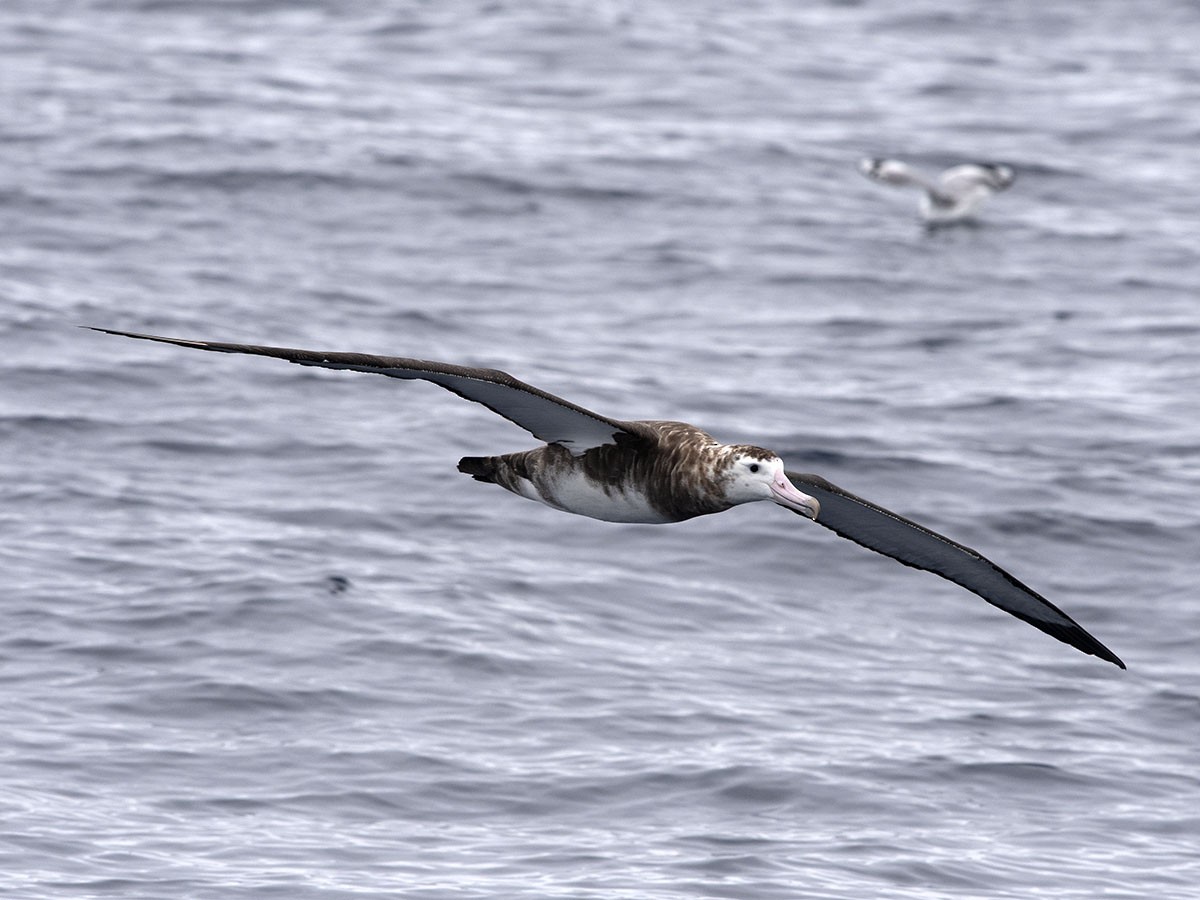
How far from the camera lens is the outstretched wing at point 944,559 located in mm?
11734

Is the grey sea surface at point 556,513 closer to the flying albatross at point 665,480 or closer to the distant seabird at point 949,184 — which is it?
the distant seabird at point 949,184

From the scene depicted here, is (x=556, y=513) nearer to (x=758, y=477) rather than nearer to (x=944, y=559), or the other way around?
(x=944, y=559)

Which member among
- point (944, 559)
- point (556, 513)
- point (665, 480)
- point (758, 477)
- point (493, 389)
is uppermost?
point (493, 389)

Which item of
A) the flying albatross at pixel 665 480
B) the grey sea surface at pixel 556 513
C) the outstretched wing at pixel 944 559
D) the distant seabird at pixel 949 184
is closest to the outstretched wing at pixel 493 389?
the flying albatross at pixel 665 480

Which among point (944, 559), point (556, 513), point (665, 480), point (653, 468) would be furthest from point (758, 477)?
point (556, 513)

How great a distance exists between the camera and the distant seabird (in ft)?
92.1

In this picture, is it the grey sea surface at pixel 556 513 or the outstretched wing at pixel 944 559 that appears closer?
the outstretched wing at pixel 944 559

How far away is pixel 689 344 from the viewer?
22.5m

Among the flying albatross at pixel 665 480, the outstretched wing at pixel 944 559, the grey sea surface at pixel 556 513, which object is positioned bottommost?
the grey sea surface at pixel 556 513

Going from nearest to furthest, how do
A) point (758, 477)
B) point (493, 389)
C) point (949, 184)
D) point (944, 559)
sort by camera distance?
point (493, 389) → point (758, 477) → point (944, 559) → point (949, 184)

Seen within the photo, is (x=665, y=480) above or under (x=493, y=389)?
under

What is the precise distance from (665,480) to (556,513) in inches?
274

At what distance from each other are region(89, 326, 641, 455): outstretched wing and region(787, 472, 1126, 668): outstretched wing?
4.12ft

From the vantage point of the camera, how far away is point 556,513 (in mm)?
17844
